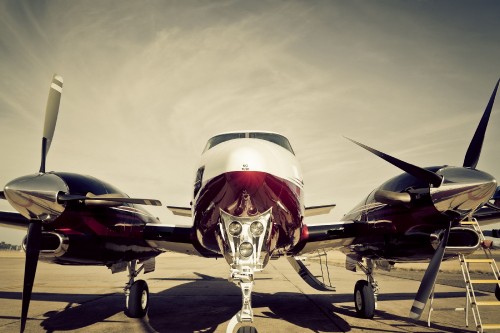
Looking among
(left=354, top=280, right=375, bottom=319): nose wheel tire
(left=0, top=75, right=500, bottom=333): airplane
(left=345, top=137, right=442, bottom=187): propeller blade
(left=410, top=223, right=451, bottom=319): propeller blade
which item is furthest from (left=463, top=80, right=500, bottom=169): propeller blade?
(left=354, top=280, right=375, bottom=319): nose wheel tire

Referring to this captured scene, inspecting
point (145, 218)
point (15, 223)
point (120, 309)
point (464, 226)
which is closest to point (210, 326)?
point (145, 218)

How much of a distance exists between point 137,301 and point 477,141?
9.17 m

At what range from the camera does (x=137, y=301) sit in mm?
8367

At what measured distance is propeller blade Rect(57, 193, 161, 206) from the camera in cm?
627

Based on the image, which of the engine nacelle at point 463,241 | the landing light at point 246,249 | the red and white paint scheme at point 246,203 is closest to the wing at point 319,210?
the engine nacelle at point 463,241

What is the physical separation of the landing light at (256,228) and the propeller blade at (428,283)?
10.6 feet

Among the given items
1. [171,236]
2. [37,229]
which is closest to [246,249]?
[171,236]

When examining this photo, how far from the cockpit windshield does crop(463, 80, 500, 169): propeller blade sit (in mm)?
3864

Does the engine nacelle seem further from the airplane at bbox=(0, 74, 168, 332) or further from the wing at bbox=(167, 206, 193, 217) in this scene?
the wing at bbox=(167, 206, 193, 217)

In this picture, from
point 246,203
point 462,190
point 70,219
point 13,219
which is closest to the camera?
point 246,203

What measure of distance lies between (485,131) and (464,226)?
2.21 metres

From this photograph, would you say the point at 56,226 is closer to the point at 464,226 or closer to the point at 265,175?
the point at 265,175

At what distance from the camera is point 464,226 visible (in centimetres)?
707

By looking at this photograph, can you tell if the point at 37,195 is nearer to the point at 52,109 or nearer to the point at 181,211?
the point at 52,109
